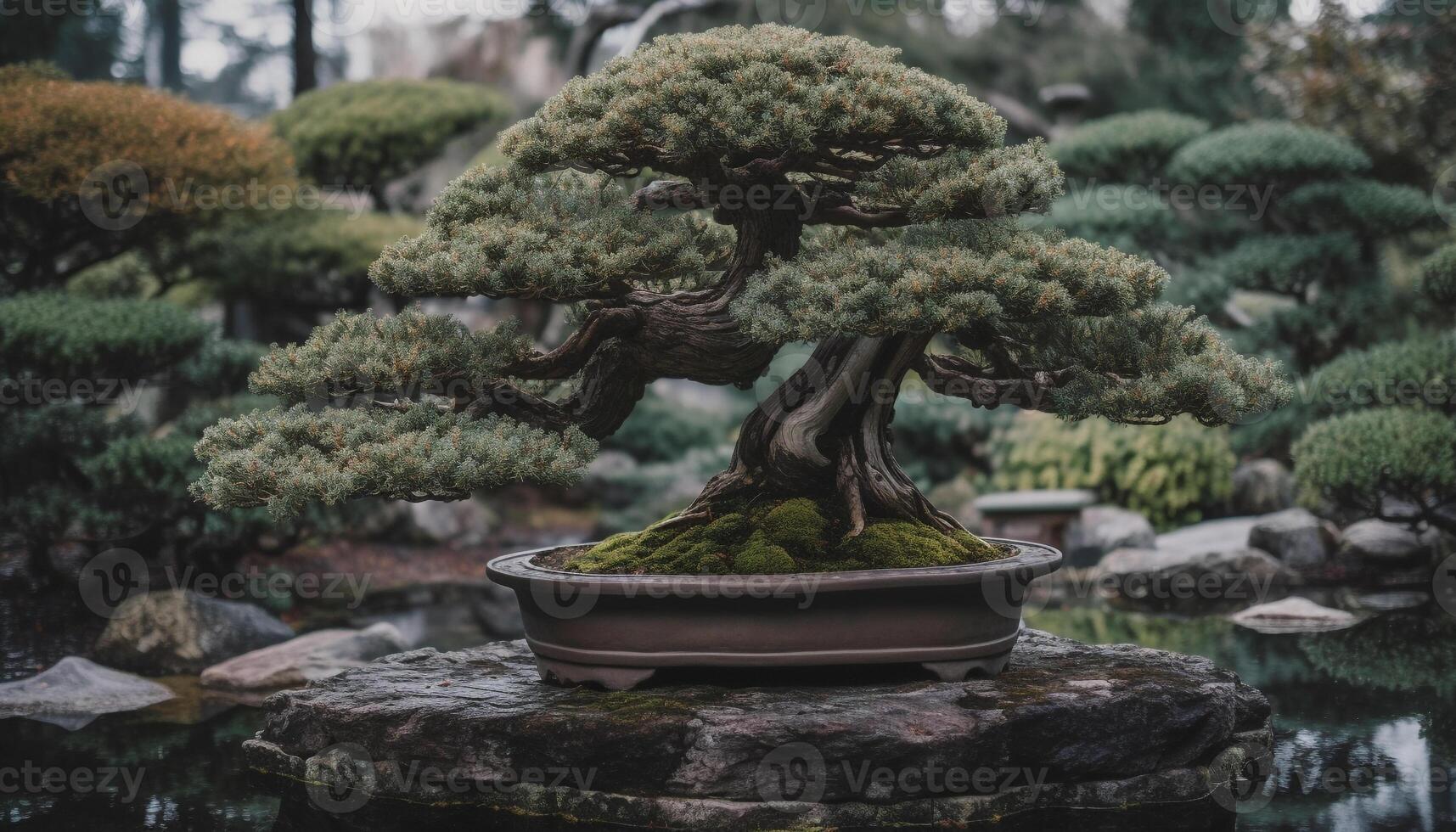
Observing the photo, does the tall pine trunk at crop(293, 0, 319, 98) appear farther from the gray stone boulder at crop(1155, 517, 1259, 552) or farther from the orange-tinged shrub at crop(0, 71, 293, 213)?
the gray stone boulder at crop(1155, 517, 1259, 552)

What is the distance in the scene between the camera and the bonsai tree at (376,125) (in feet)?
28.7

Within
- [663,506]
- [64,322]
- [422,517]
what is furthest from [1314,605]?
[64,322]

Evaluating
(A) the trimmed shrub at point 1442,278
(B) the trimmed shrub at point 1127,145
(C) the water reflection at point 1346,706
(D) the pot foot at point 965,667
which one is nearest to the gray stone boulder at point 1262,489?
(A) the trimmed shrub at point 1442,278

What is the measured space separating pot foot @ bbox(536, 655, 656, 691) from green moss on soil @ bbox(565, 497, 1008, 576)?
0.95ft

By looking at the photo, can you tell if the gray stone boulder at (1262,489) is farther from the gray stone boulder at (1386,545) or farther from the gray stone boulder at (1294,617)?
the gray stone boulder at (1294,617)

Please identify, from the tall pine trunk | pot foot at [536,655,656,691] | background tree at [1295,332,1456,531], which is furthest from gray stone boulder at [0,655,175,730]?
the tall pine trunk

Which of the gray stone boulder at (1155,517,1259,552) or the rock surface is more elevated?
the rock surface

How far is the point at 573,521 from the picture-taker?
9617 millimetres

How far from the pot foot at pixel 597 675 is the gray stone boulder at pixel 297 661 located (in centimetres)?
175

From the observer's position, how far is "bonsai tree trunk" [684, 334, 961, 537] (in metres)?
3.58

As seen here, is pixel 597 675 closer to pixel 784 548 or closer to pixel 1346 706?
pixel 784 548

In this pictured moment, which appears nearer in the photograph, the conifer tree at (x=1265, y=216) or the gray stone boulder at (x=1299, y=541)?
the gray stone boulder at (x=1299, y=541)

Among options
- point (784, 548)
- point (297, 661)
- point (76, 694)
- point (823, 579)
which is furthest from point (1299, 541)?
point (76, 694)

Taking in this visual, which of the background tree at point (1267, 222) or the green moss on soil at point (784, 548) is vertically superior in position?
the background tree at point (1267, 222)
